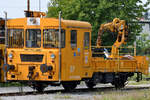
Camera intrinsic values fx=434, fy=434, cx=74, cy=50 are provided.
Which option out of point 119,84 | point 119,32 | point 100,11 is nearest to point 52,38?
point 119,84

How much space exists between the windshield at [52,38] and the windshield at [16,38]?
103 cm

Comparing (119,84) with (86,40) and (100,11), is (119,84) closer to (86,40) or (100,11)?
(86,40)

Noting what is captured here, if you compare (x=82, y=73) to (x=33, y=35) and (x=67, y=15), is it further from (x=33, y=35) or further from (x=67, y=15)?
(x=67, y=15)

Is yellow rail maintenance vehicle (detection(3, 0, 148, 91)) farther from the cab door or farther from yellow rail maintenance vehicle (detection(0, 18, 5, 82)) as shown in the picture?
yellow rail maintenance vehicle (detection(0, 18, 5, 82))

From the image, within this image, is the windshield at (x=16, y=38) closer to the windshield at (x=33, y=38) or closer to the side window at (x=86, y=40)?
the windshield at (x=33, y=38)

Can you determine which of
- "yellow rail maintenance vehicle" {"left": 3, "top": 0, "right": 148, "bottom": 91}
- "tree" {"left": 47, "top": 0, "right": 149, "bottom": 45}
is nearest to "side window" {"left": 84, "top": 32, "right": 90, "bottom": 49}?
"yellow rail maintenance vehicle" {"left": 3, "top": 0, "right": 148, "bottom": 91}

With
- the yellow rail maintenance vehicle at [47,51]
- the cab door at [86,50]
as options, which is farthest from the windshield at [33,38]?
the cab door at [86,50]

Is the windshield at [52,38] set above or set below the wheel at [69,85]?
above

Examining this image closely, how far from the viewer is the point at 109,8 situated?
111 feet

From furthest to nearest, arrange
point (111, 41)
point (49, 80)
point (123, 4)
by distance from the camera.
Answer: point (123, 4)
point (111, 41)
point (49, 80)

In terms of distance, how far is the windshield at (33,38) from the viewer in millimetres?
17922

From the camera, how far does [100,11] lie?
3331 centimetres

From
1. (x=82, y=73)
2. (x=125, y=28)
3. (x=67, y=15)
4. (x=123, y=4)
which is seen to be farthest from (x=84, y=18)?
(x=82, y=73)

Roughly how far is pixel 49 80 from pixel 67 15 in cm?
1652
